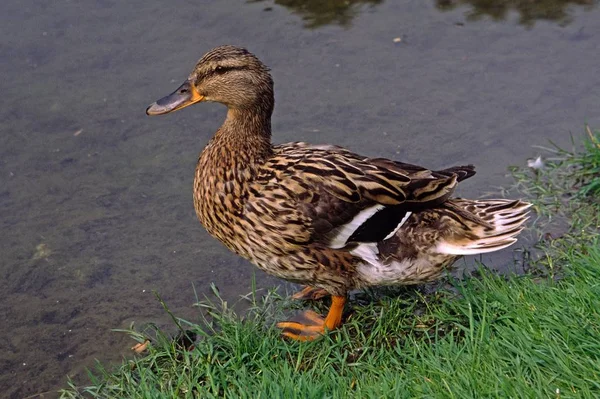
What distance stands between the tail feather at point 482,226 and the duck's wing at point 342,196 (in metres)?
0.17

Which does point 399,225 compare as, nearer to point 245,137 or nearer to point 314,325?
point 314,325

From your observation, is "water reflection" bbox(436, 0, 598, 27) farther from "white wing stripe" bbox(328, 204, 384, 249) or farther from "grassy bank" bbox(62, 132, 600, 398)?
"white wing stripe" bbox(328, 204, 384, 249)

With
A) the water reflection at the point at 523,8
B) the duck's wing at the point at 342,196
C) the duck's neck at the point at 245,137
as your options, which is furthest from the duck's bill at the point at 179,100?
the water reflection at the point at 523,8

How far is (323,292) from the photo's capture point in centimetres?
450

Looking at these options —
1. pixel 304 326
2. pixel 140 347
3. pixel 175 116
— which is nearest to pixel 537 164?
pixel 304 326

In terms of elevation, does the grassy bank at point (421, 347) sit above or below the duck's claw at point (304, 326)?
above

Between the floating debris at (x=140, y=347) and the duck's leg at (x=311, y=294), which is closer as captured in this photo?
the floating debris at (x=140, y=347)

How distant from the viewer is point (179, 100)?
430cm

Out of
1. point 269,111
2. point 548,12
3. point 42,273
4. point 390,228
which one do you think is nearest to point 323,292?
point 390,228

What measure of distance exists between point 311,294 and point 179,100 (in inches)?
47.2

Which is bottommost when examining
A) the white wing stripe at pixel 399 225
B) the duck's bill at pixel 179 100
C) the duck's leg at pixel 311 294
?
the duck's leg at pixel 311 294

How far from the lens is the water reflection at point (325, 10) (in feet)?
22.7

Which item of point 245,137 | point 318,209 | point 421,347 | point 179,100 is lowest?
point 421,347

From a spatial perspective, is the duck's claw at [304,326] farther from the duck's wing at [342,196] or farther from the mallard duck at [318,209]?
the duck's wing at [342,196]
